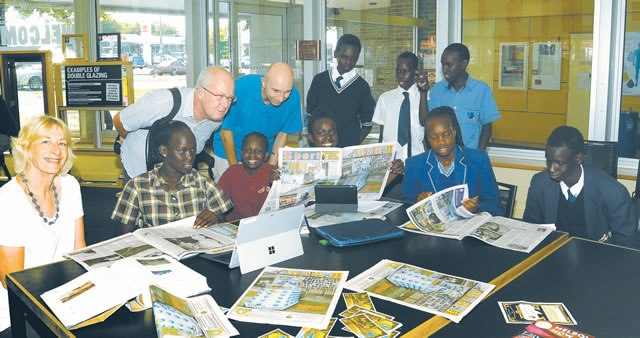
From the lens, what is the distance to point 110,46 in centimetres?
710

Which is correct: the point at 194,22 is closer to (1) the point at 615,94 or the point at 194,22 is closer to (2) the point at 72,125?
(2) the point at 72,125

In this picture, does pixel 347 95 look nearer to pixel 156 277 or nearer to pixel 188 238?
pixel 188 238

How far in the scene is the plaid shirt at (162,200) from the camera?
2695 mm

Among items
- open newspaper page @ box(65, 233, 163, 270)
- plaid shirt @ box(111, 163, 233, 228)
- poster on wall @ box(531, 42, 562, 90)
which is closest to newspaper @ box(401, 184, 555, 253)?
plaid shirt @ box(111, 163, 233, 228)

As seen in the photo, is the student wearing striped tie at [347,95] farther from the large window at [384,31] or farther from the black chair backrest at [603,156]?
the black chair backrest at [603,156]

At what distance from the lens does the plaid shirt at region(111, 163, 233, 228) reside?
2.70 metres

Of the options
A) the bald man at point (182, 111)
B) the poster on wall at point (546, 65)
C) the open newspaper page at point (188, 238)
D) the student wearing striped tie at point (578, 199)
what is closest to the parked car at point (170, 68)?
the poster on wall at point (546, 65)

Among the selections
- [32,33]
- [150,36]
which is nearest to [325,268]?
[150,36]

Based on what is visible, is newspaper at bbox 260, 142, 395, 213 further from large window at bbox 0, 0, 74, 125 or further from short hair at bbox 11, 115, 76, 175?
large window at bbox 0, 0, 74, 125

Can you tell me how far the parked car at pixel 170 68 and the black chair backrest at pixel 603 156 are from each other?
186 inches

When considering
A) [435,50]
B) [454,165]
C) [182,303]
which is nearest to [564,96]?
[435,50]

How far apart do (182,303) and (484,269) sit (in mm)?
991

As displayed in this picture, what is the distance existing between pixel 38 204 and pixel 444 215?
5.37 feet

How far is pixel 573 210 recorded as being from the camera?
2846mm
